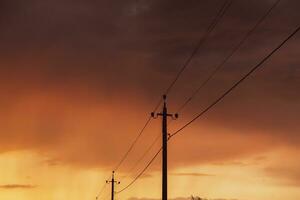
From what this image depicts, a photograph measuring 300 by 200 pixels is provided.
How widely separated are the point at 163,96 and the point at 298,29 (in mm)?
19496

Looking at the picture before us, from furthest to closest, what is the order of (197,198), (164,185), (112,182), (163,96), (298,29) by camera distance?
(197,198)
(112,182)
(163,96)
(164,185)
(298,29)

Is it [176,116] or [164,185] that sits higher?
[176,116]

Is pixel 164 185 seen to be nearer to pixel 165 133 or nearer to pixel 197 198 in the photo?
pixel 165 133

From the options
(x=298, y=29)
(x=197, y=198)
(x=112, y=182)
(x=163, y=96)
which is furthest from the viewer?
(x=197, y=198)

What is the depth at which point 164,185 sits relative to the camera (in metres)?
34.1

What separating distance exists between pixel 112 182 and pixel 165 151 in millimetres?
45436

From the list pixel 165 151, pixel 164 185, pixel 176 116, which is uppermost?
pixel 176 116

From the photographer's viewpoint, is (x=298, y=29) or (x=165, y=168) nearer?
(x=298, y=29)

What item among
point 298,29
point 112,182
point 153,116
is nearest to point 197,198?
point 112,182

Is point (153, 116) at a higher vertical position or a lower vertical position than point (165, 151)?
higher

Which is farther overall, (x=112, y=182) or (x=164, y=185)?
(x=112, y=182)

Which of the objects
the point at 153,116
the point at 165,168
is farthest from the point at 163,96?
the point at 165,168

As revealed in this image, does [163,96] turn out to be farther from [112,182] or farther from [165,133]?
[112,182]

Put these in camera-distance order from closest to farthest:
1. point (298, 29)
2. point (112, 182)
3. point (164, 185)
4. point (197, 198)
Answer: point (298, 29)
point (164, 185)
point (112, 182)
point (197, 198)
